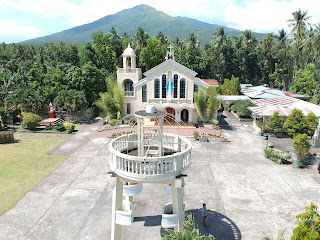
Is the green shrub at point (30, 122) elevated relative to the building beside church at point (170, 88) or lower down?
lower down

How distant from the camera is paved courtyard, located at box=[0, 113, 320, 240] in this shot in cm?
1351

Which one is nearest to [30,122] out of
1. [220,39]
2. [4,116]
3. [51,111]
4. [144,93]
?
[4,116]

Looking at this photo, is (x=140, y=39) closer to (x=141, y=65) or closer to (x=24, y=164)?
(x=141, y=65)

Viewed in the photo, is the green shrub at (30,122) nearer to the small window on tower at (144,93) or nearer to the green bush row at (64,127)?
the green bush row at (64,127)

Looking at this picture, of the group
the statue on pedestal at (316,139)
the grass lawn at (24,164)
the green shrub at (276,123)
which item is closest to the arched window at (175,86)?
the green shrub at (276,123)

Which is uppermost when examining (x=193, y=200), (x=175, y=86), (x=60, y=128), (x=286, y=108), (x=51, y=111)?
(x=175, y=86)

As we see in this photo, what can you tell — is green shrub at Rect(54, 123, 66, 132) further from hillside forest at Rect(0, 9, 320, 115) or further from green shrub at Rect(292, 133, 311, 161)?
green shrub at Rect(292, 133, 311, 161)

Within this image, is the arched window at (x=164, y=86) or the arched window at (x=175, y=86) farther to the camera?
the arched window at (x=164, y=86)

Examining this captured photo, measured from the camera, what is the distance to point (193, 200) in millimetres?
16328

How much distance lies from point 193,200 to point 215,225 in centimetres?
266

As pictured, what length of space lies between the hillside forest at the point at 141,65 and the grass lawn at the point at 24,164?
8724 mm

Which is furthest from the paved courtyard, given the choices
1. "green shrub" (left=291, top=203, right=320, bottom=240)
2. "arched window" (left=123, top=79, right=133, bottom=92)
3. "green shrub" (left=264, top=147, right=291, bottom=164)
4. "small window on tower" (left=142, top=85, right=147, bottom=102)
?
"arched window" (left=123, top=79, right=133, bottom=92)

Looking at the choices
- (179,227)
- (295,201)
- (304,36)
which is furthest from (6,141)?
(304,36)

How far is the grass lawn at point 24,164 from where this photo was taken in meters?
17.2
